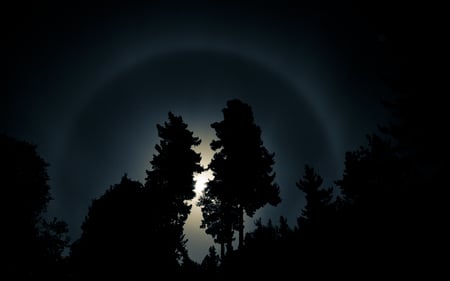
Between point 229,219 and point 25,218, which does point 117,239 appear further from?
point 229,219

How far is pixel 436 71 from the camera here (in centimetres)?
1252

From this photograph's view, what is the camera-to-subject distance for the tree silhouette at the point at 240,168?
21719 mm

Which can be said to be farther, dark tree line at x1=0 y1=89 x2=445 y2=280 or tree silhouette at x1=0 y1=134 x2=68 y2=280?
tree silhouette at x1=0 y1=134 x2=68 y2=280

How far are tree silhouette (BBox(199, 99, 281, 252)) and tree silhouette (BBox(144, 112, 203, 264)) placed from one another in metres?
2.35

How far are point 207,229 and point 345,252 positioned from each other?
2215 centimetres

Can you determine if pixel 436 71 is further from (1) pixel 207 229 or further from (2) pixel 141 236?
(1) pixel 207 229

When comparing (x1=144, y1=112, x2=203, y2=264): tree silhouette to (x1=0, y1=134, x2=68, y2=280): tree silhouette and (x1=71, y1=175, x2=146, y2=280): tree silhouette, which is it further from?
(x1=0, y1=134, x2=68, y2=280): tree silhouette

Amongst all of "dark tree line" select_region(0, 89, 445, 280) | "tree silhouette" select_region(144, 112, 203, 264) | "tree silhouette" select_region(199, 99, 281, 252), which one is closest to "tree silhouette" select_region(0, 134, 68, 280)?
"dark tree line" select_region(0, 89, 445, 280)

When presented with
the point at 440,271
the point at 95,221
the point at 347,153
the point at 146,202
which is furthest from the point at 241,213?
the point at 347,153

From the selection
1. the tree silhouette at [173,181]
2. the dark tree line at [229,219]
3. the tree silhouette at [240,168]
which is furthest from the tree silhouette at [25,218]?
the tree silhouette at [240,168]

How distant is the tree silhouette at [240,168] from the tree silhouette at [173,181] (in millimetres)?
2352

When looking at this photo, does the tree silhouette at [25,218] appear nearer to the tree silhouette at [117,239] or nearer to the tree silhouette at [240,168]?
the tree silhouette at [117,239]

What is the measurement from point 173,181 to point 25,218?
11.0 meters

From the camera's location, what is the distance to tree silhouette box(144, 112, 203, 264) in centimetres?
1941
